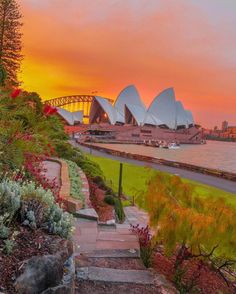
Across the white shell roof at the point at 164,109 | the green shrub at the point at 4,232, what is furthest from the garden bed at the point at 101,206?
the white shell roof at the point at 164,109

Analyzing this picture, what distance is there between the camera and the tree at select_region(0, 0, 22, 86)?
33.7 m

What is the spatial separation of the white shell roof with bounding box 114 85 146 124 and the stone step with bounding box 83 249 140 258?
314 ft

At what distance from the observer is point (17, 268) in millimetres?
2656

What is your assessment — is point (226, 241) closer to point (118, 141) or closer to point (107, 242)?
point (107, 242)

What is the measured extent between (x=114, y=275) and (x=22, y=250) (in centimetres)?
126

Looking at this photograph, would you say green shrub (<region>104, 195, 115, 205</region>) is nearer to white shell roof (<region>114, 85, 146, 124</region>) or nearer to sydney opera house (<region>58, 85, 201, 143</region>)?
sydney opera house (<region>58, 85, 201, 143</region>)

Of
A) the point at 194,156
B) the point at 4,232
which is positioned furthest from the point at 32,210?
the point at 194,156

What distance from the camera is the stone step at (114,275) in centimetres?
364

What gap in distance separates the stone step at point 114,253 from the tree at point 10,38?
30963mm

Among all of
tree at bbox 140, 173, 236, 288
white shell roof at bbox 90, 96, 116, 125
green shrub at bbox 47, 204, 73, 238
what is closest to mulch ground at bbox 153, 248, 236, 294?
tree at bbox 140, 173, 236, 288

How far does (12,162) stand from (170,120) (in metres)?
107

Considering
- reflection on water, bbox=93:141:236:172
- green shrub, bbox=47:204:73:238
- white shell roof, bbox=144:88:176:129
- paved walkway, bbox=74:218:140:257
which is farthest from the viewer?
white shell roof, bbox=144:88:176:129

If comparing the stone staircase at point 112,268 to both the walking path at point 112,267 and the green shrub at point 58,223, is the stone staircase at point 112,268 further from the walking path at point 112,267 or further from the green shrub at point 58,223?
the green shrub at point 58,223

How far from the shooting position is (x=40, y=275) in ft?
8.64
